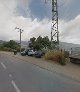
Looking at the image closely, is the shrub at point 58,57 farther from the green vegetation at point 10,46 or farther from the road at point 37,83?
the green vegetation at point 10,46

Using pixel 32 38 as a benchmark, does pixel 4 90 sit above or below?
below

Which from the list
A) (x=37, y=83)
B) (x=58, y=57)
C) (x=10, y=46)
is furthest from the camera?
(x=10, y=46)

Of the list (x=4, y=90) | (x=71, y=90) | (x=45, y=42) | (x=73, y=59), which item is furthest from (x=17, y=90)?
(x=45, y=42)

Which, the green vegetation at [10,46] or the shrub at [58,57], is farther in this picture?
the green vegetation at [10,46]

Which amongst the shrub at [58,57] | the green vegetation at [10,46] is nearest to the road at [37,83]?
the shrub at [58,57]

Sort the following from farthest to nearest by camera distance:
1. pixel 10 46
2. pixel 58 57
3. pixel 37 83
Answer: pixel 10 46, pixel 58 57, pixel 37 83

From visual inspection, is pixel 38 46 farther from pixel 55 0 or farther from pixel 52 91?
pixel 52 91

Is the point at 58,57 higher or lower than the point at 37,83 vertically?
higher

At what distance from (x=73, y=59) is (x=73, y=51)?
5906mm

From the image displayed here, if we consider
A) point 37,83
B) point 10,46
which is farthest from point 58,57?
point 10,46

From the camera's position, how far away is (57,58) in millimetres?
31672

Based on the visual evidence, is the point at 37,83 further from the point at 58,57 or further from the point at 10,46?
the point at 10,46

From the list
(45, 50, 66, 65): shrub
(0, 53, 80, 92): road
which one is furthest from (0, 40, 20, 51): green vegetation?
(0, 53, 80, 92): road

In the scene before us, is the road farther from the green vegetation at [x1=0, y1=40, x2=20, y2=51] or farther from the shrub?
the green vegetation at [x1=0, y1=40, x2=20, y2=51]
